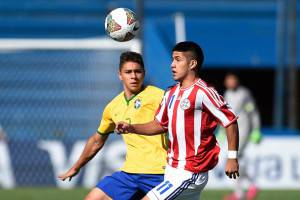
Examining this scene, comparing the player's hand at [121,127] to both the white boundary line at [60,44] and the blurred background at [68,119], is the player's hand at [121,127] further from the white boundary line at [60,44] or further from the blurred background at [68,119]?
the white boundary line at [60,44]

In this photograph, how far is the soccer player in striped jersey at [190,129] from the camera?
25.9 ft

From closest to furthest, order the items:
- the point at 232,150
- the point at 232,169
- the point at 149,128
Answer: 1. the point at 232,169
2. the point at 232,150
3. the point at 149,128

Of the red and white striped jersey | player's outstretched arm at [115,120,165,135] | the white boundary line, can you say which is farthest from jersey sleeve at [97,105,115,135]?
the white boundary line

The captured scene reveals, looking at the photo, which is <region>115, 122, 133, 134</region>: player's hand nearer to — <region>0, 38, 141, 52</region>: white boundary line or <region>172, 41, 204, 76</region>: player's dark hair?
<region>172, 41, 204, 76</region>: player's dark hair

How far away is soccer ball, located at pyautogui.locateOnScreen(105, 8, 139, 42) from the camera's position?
9.06 metres

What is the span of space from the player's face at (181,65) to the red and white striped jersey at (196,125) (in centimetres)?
12

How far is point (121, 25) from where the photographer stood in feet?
29.8

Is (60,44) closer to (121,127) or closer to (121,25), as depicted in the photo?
(121,25)

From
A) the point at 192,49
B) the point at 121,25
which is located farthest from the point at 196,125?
the point at 121,25

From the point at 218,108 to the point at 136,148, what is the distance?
1.19 meters

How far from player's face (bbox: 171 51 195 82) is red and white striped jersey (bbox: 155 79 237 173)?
0.40 ft

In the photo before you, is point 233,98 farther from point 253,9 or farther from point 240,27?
point 253,9

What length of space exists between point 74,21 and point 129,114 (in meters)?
15.1

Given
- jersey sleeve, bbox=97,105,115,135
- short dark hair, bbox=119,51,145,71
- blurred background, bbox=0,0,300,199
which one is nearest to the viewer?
short dark hair, bbox=119,51,145,71
